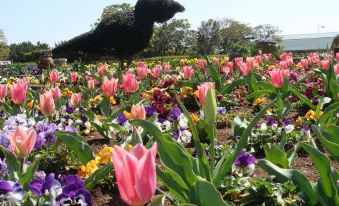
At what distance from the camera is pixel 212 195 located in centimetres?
166

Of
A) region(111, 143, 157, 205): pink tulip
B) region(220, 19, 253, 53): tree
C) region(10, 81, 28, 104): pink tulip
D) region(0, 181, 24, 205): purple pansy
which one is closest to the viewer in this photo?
region(111, 143, 157, 205): pink tulip

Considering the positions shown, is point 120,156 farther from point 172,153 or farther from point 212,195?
point 172,153

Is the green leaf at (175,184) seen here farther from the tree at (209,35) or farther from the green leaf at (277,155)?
the tree at (209,35)

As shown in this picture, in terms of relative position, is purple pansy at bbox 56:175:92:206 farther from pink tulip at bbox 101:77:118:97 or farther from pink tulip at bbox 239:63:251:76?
pink tulip at bbox 239:63:251:76

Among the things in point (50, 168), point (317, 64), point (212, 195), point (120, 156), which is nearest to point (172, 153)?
point (212, 195)

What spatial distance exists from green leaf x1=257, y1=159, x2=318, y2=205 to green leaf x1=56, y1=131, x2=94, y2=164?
1222 millimetres

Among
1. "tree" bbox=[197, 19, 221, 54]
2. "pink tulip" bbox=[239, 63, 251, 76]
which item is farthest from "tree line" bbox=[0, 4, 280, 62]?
"pink tulip" bbox=[239, 63, 251, 76]

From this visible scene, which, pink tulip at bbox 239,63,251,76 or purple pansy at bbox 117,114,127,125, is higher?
pink tulip at bbox 239,63,251,76

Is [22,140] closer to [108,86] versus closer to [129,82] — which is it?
[108,86]

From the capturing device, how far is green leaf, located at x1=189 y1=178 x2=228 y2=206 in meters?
1.64

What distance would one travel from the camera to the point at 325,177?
6.80ft

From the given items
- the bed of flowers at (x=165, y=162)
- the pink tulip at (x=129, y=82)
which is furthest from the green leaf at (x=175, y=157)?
the pink tulip at (x=129, y=82)

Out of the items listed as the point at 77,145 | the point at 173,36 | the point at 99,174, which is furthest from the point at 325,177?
the point at 173,36

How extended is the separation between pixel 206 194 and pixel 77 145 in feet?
4.73
